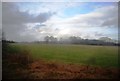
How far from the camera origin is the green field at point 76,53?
221 inches

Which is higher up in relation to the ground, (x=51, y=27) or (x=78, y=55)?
(x=51, y=27)

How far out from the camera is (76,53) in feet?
18.5

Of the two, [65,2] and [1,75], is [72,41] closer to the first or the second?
[65,2]

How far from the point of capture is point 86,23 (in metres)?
5.73

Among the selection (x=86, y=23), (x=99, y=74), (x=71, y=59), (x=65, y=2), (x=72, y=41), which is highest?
(x=65, y=2)

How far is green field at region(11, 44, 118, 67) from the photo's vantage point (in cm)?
562

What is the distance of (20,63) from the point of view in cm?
561

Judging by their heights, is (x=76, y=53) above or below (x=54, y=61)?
above

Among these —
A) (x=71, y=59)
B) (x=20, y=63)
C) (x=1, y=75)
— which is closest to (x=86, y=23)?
(x=71, y=59)

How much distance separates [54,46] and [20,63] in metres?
0.87

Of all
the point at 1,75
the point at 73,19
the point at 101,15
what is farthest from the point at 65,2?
the point at 1,75

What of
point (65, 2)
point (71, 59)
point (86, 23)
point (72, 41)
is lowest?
point (71, 59)

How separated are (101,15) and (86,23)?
0.40 meters

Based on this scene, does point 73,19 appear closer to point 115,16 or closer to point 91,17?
point 91,17
